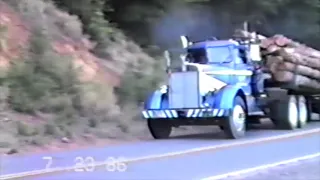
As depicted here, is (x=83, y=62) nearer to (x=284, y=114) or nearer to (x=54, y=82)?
Answer: (x=54, y=82)

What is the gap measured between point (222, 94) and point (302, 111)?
5164 millimetres

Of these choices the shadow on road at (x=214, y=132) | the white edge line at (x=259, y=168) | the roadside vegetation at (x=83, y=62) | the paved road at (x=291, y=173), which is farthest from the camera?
the shadow on road at (x=214, y=132)

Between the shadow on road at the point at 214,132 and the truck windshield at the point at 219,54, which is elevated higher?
the truck windshield at the point at 219,54

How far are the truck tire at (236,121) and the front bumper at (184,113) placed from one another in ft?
0.98

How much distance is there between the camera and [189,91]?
19.0 meters

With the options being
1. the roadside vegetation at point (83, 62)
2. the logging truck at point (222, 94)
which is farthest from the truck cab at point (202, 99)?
the roadside vegetation at point (83, 62)

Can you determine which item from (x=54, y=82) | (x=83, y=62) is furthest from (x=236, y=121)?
(x=83, y=62)

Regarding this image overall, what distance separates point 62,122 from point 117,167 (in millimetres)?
6730

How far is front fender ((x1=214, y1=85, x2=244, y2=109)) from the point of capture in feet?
61.3

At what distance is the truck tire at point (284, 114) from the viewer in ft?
71.9

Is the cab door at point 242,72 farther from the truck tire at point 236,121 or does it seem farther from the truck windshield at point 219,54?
the truck tire at point 236,121

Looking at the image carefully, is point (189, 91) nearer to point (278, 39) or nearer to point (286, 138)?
point (286, 138)

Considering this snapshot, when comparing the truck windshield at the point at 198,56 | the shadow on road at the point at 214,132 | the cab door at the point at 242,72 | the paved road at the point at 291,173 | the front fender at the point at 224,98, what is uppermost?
the truck windshield at the point at 198,56

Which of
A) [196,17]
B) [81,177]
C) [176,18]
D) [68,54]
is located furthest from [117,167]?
[196,17]
